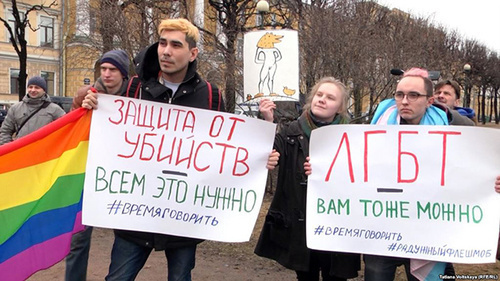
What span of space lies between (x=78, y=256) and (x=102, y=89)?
1301 mm

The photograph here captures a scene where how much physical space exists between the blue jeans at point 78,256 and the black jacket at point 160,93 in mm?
951

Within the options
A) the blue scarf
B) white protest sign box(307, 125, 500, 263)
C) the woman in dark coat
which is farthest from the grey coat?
the blue scarf

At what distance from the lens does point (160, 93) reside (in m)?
Answer: 2.69

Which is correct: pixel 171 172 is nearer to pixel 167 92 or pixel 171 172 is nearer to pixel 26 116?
pixel 167 92

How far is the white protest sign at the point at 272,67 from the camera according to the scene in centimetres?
345

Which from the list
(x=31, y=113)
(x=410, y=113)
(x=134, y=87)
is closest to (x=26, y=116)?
(x=31, y=113)

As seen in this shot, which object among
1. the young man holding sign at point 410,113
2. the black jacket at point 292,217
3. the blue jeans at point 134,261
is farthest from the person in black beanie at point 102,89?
the young man holding sign at point 410,113

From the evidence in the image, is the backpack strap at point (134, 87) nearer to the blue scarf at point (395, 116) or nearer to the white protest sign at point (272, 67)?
the white protest sign at point (272, 67)

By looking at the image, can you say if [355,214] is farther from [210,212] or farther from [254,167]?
[210,212]

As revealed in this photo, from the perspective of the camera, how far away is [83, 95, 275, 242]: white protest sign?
2691 mm

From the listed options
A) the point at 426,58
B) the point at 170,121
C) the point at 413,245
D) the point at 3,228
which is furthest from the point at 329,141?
the point at 426,58

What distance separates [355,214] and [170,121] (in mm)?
1244

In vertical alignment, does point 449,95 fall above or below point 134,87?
above

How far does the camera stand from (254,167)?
9.42ft
